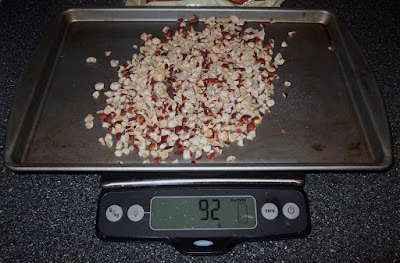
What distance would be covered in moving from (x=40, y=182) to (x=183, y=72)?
361 mm

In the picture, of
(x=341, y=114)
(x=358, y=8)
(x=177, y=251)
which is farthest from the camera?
(x=358, y=8)

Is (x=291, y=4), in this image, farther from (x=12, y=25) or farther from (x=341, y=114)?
(x=12, y=25)

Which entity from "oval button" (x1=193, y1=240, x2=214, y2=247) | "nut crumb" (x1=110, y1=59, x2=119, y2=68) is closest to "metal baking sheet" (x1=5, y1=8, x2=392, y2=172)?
"nut crumb" (x1=110, y1=59, x2=119, y2=68)

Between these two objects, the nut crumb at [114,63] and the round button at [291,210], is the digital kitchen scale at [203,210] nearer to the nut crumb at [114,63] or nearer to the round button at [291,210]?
the round button at [291,210]

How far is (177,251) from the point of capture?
0.58 metres

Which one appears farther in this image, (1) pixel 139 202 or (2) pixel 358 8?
(2) pixel 358 8

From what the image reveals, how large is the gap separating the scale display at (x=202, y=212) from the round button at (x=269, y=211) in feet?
0.05

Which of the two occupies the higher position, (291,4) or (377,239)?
(291,4)

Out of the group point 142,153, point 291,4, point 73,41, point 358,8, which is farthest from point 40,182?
point 358,8

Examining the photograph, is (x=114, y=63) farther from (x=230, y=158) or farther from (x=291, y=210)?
(x=291, y=210)

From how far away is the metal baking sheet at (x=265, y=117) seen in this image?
0.64m

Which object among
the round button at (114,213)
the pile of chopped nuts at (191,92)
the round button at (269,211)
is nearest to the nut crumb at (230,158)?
the pile of chopped nuts at (191,92)

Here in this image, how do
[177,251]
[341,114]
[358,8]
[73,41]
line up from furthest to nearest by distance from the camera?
[358,8], [73,41], [341,114], [177,251]

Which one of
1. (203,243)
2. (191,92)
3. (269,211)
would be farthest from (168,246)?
(191,92)
